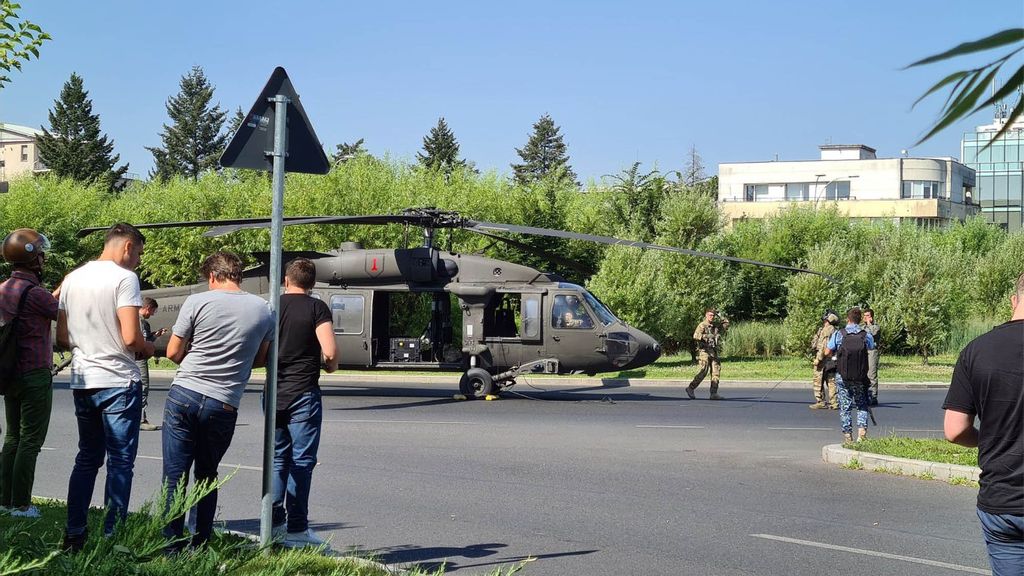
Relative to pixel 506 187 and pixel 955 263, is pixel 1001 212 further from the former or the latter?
pixel 506 187

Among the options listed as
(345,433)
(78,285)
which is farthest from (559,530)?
(345,433)

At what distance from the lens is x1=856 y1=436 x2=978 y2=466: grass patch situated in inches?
430

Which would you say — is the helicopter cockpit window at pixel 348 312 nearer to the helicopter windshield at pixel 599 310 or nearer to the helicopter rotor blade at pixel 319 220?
the helicopter rotor blade at pixel 319 220

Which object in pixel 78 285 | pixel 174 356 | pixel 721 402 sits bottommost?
pixel 721 402

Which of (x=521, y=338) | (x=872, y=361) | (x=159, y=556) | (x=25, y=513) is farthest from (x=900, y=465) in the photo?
(x=872, y=361)

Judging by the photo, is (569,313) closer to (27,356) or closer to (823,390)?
(823,390)

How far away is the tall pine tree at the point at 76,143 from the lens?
244ft

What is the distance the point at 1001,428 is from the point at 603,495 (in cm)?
557

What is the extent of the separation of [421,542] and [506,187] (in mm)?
29412

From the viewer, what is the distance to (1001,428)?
4.06 meters

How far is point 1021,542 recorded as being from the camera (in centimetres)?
399

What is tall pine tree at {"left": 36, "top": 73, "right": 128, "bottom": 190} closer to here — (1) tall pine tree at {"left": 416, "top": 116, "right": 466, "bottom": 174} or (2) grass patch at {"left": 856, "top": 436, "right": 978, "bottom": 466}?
(1) tall pine tree at {"left": 416, "top": 116, "right": 466, "bottom": 174}

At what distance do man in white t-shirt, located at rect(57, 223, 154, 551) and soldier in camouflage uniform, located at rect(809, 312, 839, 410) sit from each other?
1403cm

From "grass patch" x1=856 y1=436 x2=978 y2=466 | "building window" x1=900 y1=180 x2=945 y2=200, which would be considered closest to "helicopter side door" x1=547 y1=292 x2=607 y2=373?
"grass patch" x1=856 y1=436 x2=978 y2=466
